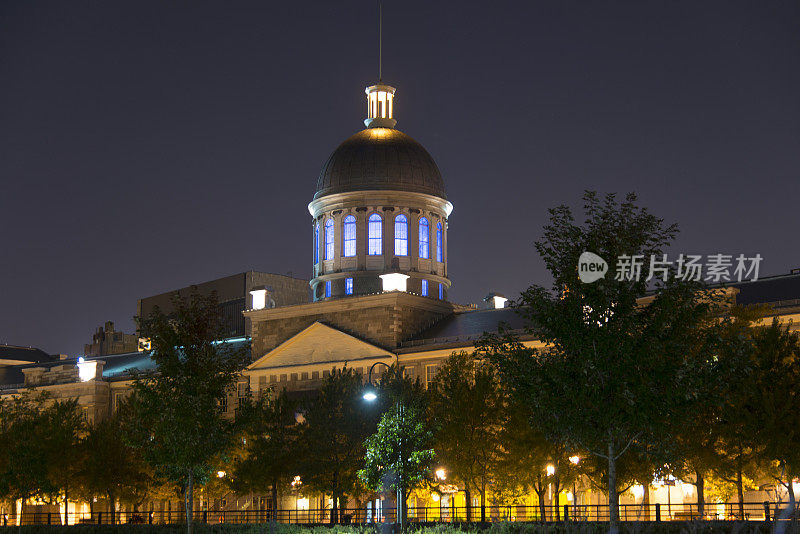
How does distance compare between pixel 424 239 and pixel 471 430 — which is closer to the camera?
pixel 471 430

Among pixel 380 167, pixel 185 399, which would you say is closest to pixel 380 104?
pixel 380 167

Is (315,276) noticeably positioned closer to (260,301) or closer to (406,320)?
(260,301)

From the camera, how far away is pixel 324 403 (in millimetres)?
60281

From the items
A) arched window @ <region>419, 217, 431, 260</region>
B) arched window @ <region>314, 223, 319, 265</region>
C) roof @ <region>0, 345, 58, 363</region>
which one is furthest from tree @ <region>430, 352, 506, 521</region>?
roof @ <region>0, 345, 58, 363</region>

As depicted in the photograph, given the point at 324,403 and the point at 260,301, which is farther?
the point at 260,301

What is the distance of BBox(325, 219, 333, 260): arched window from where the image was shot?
265 ft

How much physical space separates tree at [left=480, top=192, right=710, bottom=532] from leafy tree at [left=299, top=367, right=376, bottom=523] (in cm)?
2403

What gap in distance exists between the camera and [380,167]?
79188 millimetres

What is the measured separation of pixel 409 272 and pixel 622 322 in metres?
44.9

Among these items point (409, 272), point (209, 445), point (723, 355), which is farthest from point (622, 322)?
point (409, 272)

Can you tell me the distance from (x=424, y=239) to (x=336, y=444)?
82.2 feet

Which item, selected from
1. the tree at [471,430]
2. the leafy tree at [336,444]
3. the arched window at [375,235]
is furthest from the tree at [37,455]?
the tree at [471,430]

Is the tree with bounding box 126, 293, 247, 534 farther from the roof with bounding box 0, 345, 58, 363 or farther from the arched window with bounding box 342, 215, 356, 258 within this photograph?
the roof with bounding box 0, 345, 58, 363

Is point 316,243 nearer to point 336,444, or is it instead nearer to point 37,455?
point 37,455
